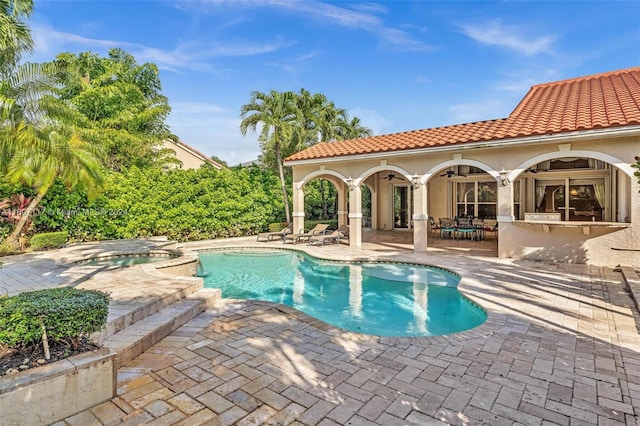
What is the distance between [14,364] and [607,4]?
2014 centimetres

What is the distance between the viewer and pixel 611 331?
18.3 feet

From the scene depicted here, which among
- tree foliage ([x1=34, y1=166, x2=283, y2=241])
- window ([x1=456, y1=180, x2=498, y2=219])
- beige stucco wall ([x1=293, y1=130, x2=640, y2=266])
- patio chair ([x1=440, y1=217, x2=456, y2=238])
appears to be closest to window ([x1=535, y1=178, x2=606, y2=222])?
window ([x1=456, y1=180, x2=498, y2=219])

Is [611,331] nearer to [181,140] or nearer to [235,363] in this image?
[235,363]

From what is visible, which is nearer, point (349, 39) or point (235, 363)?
point (235, 363)

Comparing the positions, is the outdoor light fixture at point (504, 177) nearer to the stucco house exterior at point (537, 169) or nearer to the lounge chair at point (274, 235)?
the stucco house exterior at point (537, 169)

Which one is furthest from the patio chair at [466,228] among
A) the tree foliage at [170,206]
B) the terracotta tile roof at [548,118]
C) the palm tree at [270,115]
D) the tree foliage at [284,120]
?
the tree foliage at [170,206]

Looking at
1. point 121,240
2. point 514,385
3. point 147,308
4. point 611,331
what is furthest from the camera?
point 121,240

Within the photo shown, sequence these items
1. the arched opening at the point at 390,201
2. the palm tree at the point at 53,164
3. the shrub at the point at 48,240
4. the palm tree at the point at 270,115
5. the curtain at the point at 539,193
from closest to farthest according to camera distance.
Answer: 1. the palm tree at the point at 53,164
2. the shrub at the point at 48,240
3. the curtain at the point at 539,193
4. the palm tree at the point at 270,115
5. the arched opening at the point at 390,201

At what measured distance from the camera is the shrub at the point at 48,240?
1378 cm

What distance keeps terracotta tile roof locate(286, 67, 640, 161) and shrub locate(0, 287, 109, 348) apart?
12.3m

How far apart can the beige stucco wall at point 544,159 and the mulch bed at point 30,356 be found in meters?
12.6

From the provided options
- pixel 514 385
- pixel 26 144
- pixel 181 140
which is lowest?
pixel 514 385

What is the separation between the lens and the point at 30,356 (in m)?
3.49

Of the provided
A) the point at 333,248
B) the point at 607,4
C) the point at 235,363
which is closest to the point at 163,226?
the point at 333,248
